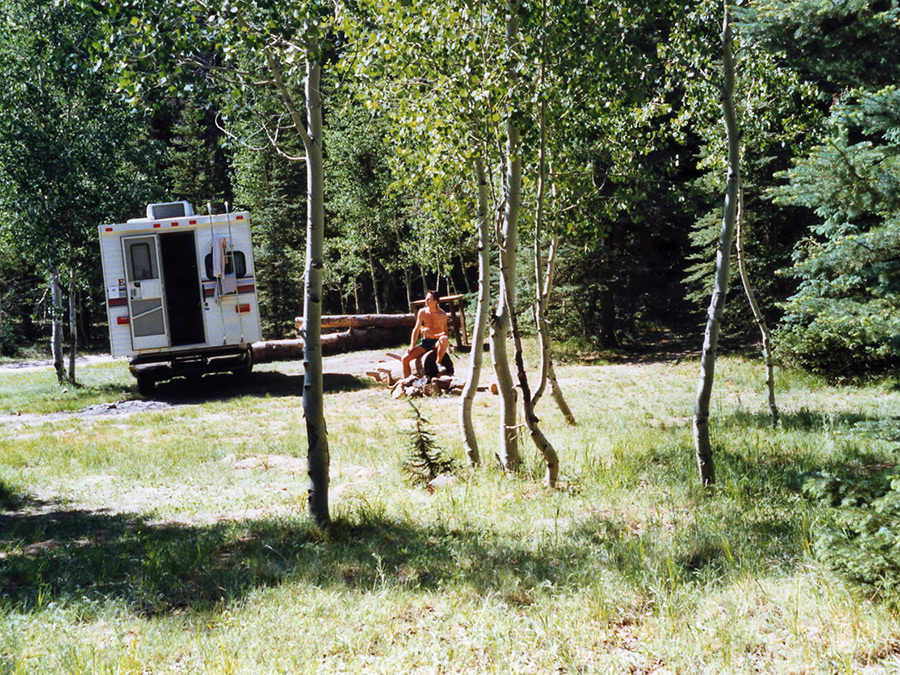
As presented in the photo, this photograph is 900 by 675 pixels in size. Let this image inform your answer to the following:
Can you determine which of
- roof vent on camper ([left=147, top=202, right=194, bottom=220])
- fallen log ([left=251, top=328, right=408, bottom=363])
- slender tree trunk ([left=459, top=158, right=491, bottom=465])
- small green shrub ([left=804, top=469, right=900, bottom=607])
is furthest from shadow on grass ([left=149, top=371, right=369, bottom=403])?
small green shrub ([left=804, top=469, right=900, bottom=607])

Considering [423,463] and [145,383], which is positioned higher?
[145,383]

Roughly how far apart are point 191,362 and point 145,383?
0.95 meters

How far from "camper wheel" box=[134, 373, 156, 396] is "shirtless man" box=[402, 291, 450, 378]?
16.9ft

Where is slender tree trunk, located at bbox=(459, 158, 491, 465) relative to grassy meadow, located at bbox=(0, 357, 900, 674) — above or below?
above

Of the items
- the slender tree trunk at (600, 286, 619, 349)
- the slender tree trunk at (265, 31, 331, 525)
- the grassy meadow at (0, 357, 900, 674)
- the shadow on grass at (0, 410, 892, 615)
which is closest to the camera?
the grassy meadow at (0, 357, 900, 674)

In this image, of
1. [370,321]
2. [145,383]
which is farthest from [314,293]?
[370,321]

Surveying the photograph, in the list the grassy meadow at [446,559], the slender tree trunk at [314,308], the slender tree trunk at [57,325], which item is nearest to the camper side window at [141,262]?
the slender tree trunk at [57,325]

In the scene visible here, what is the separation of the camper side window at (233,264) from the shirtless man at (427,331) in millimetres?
3569

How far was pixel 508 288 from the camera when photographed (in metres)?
6.16

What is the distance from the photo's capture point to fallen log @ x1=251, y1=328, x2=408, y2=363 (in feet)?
66.6

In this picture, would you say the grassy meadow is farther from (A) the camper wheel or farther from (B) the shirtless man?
(A) the camper wheel

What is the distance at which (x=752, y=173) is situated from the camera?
45.2ft

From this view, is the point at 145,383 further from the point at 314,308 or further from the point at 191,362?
the point at 314,308

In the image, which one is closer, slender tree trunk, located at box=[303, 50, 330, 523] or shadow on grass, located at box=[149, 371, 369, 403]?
slender tree trunk, located at box=[303, 50, 330, 523]
